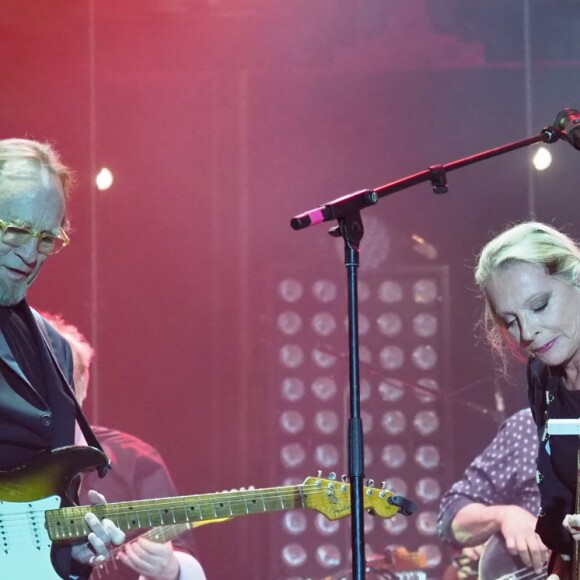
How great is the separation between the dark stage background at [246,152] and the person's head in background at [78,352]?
0.17 ft

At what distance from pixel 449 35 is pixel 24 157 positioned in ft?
9.19

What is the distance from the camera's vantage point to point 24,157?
2.77m

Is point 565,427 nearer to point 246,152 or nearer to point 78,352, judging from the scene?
point 78,352

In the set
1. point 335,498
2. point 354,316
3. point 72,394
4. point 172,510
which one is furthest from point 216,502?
point 354,316

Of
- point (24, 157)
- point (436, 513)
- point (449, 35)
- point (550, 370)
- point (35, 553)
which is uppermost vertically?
point (449, 35)

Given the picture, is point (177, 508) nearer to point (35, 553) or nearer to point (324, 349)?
point (35, 553)

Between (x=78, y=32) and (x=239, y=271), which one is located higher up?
(x=78, y=32)

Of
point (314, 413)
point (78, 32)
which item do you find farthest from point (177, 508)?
point (78, 32)

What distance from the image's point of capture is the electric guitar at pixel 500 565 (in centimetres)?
378

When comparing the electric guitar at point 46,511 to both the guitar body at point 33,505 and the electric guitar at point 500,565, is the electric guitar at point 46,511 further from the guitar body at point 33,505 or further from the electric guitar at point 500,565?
the electric guitar at point 500,565

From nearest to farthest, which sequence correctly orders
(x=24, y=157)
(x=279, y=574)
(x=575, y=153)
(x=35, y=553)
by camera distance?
(x=35, y=553) < (x=24, y=157) < (x=279, y=574) < (x=575, y=153)

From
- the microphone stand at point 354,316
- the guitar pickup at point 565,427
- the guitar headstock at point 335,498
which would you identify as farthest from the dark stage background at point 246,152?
the guitar pickup at point 565,427

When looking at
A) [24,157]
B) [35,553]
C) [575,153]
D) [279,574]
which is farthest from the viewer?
[575,153]

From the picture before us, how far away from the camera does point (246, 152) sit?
4.86m
